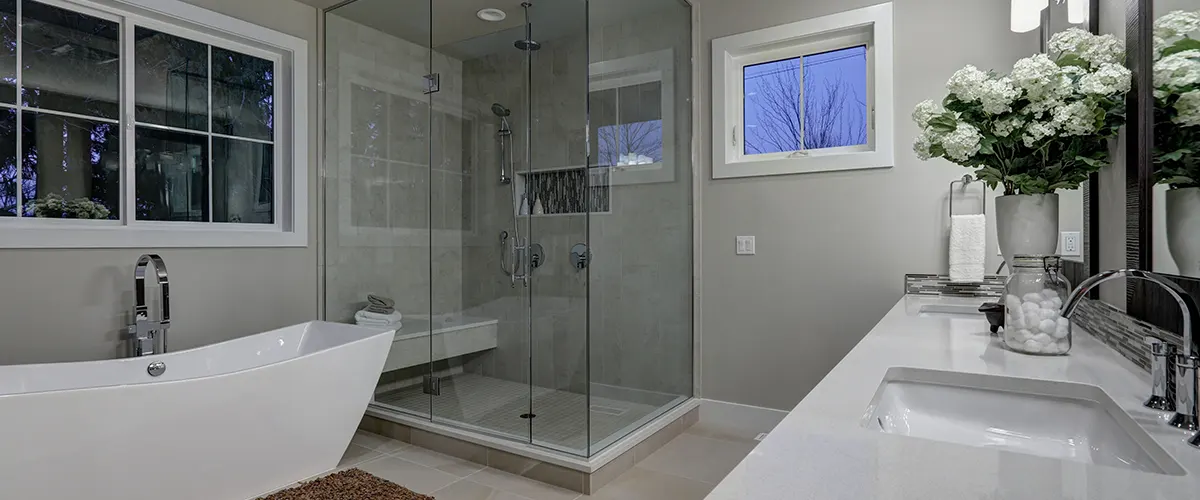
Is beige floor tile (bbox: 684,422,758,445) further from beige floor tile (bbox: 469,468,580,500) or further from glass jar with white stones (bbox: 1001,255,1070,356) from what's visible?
glass jar with white stones (bbox: 1001,255,1070,356)

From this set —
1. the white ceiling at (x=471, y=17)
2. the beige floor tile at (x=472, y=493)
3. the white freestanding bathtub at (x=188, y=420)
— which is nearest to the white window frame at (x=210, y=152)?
the white ceiling at (x=471, y=17)

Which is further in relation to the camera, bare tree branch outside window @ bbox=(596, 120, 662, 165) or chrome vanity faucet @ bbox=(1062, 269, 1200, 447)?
bare tree branch outside window @ bbox=(596, 120, 662, 165)

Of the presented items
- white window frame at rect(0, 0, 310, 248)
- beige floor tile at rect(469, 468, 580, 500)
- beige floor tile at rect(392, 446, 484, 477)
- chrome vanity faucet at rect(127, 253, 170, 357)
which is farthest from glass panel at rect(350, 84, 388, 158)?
beige floor tile at rect(469, 468, 580, 500)

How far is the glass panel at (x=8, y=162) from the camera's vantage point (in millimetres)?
2420

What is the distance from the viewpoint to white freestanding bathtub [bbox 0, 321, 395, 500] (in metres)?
1.77

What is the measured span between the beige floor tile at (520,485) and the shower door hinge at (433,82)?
214 cm

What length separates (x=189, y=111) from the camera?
9.87ft

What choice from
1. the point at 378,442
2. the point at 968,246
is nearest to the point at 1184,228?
the point at 968,246

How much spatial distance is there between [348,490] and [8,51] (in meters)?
2.35

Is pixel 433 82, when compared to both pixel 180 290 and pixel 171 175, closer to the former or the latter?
pixel 171 175

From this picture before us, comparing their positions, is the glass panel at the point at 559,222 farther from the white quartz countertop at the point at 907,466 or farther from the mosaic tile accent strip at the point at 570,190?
the white quartz countertop at the point at 907,466

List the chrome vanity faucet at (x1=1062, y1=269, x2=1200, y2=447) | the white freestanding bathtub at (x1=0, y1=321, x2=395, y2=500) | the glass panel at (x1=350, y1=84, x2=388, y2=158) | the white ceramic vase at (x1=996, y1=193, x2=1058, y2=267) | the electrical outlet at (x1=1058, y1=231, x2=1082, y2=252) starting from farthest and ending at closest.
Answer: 1. the glass panel at (x1=350, y1=84, x2=388, y2=158)
2. the electrical outlet at (x1=1058, y1=231, x2=1082, y2=252)
3. the white freestanding bathtub at (x1=0, y1=321, x2=395, y2=500)
4. the white ceramic vase at (x1=996, y1=193, x2=1058, y2=267)
5. the chrome vanity faucet at (x1=1062, y1=269, x2=1200, y2=447)

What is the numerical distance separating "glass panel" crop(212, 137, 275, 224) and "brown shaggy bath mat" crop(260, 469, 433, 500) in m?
1.55

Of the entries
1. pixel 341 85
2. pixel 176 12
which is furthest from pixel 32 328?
pixel 341 85
